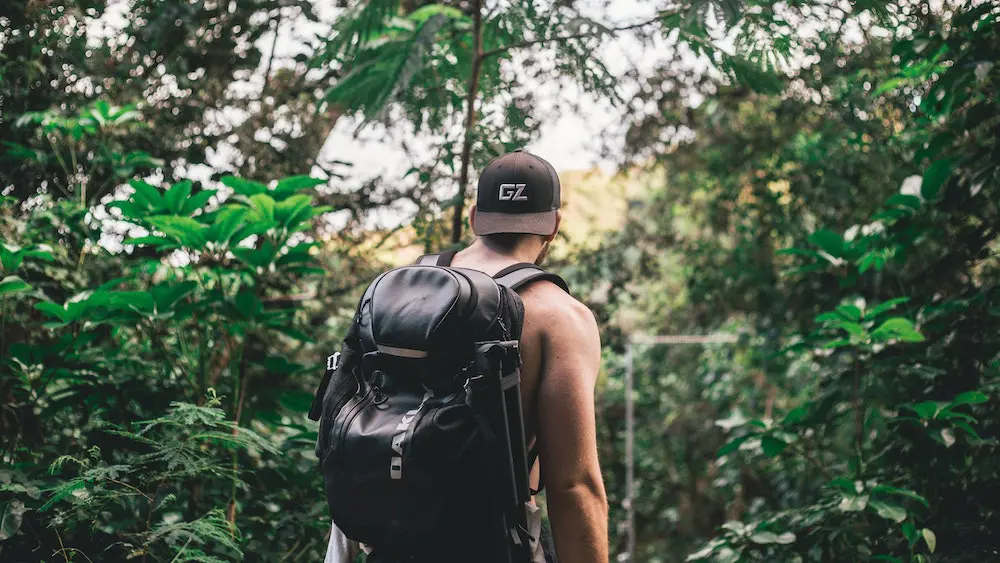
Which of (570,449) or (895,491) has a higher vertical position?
(570,449)

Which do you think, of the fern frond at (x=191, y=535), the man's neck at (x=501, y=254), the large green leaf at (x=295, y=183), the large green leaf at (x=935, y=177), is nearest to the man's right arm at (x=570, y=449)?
the man's neck at (x=501, y=254)

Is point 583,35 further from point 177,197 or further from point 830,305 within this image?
point 830,305

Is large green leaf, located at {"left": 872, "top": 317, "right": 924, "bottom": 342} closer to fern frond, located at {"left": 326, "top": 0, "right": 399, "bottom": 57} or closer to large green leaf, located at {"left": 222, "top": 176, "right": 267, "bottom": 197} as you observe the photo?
fern frond, located at {"left": 326, "top": 0, "right": 399, "bottom": 57}

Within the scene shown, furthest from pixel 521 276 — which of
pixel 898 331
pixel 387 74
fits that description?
pixel 898 331

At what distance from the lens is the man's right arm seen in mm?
1868

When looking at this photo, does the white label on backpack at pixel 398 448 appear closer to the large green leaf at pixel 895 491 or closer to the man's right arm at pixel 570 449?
the man's right arm at pixel 570 449

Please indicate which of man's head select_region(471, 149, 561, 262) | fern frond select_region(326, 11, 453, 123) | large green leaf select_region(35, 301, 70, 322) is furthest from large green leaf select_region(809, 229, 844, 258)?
large green leaf select_region(35, 301, 70, 322)

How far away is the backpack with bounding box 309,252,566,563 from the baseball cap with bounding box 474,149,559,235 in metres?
0.29

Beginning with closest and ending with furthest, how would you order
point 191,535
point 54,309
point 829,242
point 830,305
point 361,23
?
point 191,535 → point 54,309 → point 361,23 → point 829,242 → point 830,305

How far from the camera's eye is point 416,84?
371 centimetres

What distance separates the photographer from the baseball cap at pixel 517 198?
2.10 meters

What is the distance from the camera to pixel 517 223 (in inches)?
82.6

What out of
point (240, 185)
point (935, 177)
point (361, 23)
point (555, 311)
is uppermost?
point (361, 23)

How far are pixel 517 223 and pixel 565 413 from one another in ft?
1.57
